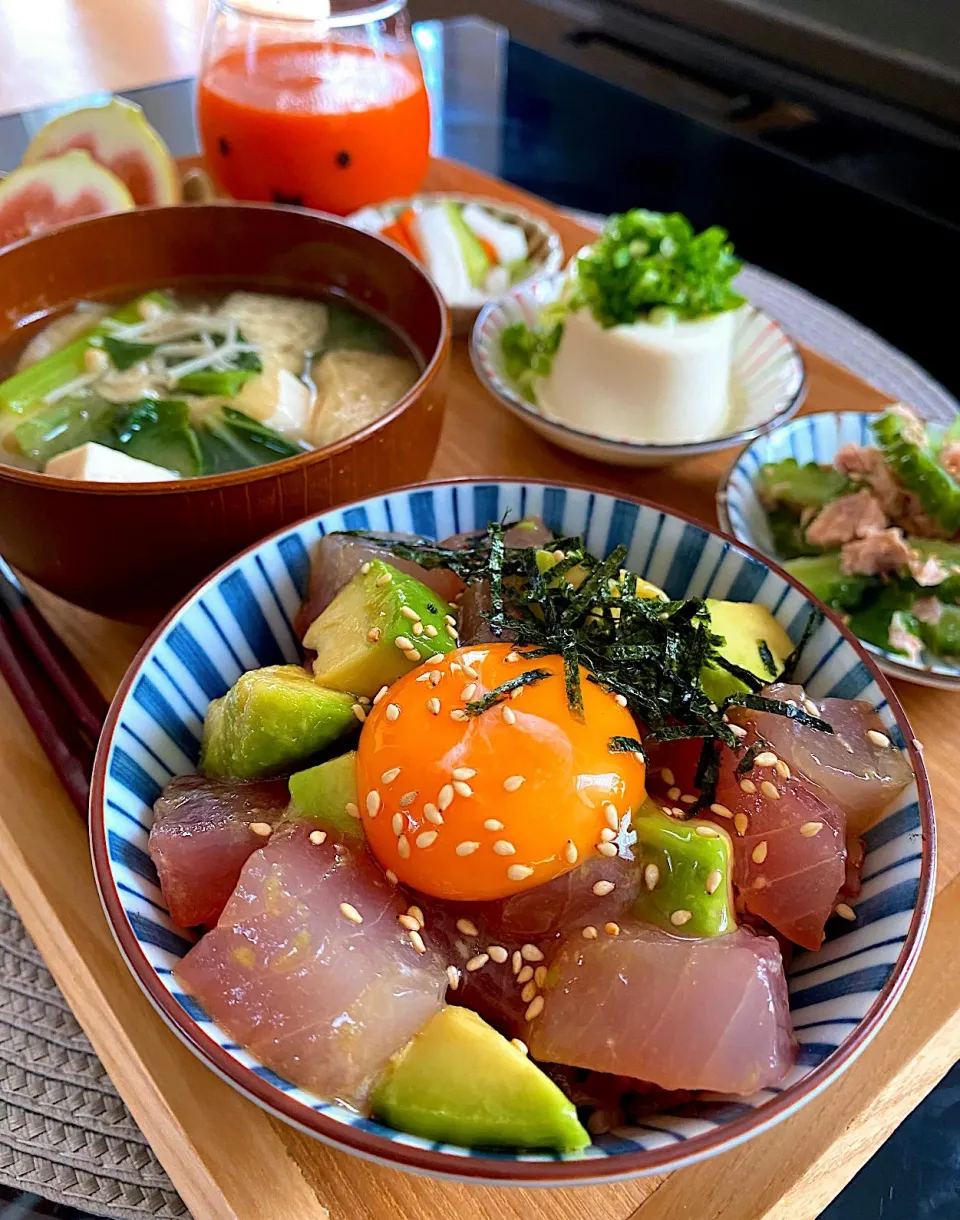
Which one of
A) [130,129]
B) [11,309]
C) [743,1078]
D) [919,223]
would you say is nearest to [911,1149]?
[743,1078]

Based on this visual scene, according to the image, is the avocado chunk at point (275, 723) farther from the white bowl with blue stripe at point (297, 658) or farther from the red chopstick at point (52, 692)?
the red chopstick at point (52, 692)

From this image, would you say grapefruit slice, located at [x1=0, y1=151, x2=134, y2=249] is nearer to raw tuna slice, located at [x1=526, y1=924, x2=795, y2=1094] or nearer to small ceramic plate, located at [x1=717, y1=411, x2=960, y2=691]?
small ceramic plate, located at [x1=717, y1=411, x2=960, y2=691]

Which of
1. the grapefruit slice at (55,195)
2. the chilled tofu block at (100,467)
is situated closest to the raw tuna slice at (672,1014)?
the chilled tofu block at (100,467)

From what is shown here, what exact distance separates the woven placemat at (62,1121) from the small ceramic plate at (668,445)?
47.8 inches

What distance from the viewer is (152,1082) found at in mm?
1094

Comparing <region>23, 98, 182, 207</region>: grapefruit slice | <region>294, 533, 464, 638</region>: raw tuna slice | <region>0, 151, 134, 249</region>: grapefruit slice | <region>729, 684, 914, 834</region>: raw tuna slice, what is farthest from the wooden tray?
<region>23, 98, 182, 207</region>: grapefruit slice

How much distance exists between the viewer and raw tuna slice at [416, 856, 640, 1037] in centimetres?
98

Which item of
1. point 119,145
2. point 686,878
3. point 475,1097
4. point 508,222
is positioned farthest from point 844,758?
point 119,145

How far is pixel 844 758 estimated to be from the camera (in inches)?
42.8

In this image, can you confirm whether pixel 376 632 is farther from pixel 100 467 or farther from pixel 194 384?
pixel 194 384

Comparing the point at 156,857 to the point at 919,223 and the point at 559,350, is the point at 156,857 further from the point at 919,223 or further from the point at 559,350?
the point at 919,223

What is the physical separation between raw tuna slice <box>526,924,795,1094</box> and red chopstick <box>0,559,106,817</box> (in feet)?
2.36

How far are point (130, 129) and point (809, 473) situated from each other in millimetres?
1624

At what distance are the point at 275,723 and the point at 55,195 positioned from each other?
1.46 meters
